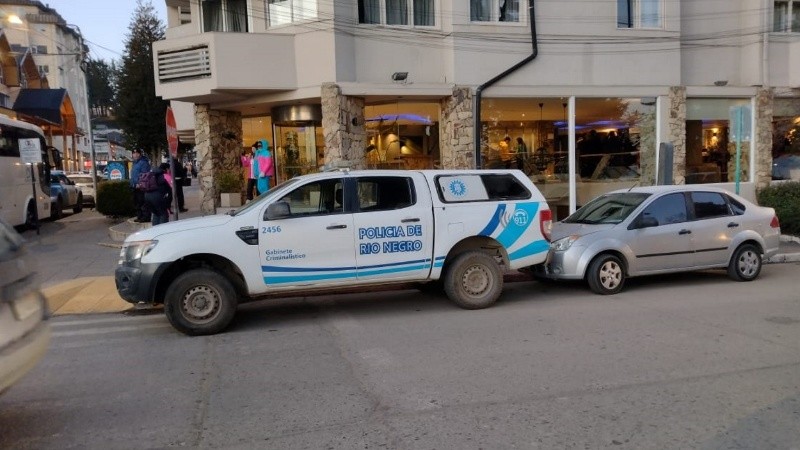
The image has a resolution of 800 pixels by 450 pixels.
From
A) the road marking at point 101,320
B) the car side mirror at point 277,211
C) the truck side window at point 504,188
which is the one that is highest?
the truck side window at point 504,188

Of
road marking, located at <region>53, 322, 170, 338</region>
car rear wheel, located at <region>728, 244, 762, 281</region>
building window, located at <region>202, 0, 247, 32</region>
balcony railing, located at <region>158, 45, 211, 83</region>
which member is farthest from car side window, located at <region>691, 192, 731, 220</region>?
building window, located at <region>202, 0, 247, 32</region>

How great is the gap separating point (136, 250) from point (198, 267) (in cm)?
69

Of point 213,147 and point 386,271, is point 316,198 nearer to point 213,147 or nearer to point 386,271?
point 386,271

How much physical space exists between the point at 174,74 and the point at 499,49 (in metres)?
8.07

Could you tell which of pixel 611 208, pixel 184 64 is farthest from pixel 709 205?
pixel 184 64

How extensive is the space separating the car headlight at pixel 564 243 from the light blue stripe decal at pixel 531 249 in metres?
0.67

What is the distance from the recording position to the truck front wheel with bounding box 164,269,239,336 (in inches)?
271

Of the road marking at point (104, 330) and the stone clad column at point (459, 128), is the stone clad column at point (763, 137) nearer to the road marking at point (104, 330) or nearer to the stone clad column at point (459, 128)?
the stone clad column at point (459, 128)

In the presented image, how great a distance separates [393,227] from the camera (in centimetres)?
755

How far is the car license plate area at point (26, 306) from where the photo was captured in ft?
12.8

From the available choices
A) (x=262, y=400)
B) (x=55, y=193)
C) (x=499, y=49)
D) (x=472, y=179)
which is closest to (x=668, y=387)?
(x=262, y=400)

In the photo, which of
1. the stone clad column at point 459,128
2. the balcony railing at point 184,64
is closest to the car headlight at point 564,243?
the stone clad column at point 459,128

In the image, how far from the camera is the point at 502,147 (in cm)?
1680

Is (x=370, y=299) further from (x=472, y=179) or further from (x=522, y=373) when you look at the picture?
(x=522, y=373)
